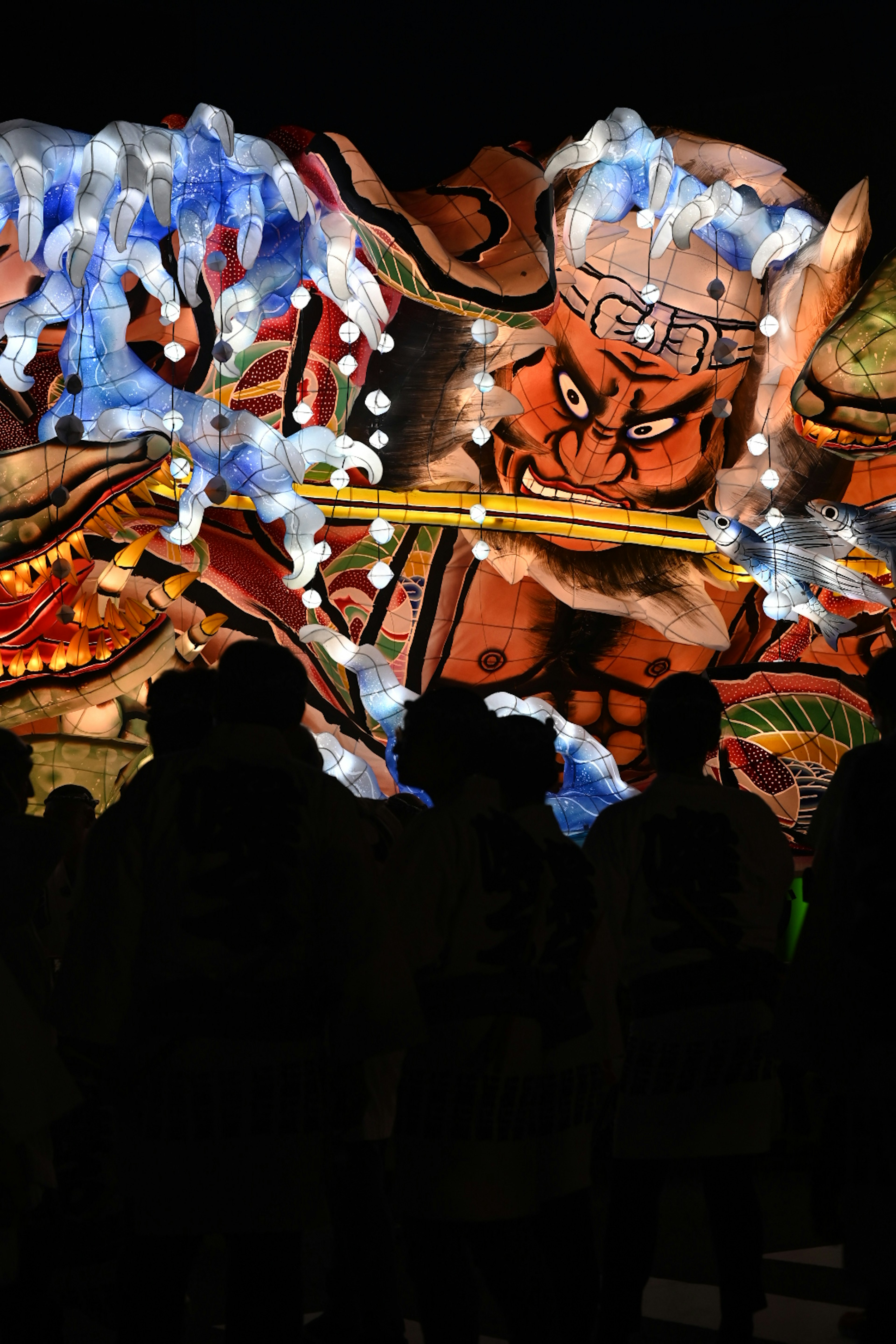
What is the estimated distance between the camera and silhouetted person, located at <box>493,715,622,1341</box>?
2008 mm

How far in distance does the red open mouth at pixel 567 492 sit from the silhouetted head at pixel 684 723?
1641 millimetres

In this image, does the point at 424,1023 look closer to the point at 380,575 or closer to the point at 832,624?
the point at 380,575

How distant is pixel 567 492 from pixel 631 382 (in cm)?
36

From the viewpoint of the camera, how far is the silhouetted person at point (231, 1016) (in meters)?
1.71

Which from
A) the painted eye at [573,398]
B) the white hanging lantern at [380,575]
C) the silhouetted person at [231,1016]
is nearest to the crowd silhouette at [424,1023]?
the silhouetted person at [231,1016]

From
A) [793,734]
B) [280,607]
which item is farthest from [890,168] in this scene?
[280,607]

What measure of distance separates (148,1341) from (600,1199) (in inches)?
75.2

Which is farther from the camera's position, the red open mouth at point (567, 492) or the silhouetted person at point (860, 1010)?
the red open mouth at point (567, 492)

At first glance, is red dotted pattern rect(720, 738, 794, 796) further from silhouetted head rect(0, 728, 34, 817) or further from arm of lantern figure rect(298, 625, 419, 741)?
silhouetted head rect(0, 728, 34, 817)

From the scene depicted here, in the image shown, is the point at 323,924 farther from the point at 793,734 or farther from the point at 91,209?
the point at 793,734

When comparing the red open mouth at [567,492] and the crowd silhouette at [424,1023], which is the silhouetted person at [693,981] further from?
the red open mouth at [567,492]

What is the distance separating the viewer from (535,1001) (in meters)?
1.97

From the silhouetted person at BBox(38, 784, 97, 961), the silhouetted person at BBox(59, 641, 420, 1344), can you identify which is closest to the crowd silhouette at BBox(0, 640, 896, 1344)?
the silhouetted person at BBox(59, 641, 420, 1344)

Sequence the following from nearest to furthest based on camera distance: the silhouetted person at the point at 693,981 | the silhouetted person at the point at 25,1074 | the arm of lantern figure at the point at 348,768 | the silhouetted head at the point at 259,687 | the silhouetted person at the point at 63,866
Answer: the silhouetted person at the point at 25,1074, the silhouetted head at the point at 259,687, the silhouetted person at the point at 693,981, the silhouetted person at the point at 63,866, the arm of lantern figure at the point at 348,768
